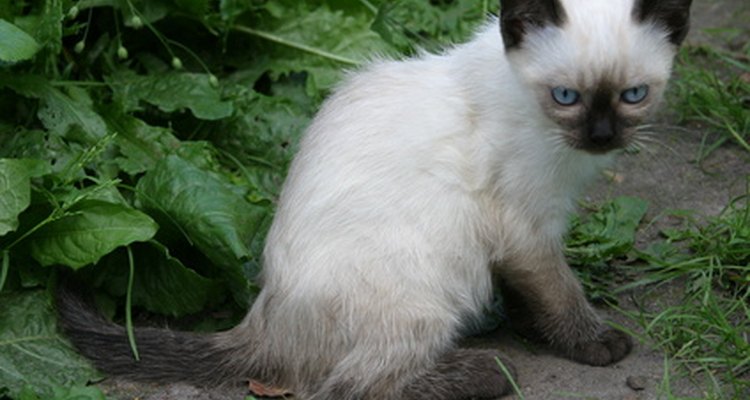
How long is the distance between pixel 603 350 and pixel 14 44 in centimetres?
214

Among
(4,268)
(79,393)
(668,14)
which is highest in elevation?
(668,14)

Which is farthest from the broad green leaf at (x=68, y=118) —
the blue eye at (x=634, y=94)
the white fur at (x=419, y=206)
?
the blue eye at (x=634, y=94)

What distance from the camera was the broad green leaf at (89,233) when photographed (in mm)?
3875

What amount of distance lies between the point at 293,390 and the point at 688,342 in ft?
4.18

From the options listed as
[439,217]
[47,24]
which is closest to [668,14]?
[439,217]

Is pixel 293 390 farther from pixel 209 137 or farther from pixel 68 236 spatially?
pixel 209 137

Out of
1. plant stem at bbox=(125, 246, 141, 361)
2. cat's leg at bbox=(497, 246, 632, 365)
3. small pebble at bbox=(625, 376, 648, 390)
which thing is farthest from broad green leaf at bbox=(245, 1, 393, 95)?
small pebble at bbox=(625, 376, 648, 390)

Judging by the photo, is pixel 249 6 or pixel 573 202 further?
pixel 249 6

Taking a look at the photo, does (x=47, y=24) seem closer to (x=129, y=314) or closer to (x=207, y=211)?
(x=207, y=211)

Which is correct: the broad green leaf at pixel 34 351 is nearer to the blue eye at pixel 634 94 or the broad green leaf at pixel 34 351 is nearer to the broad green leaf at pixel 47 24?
the broad green leaf at pixel 47 24

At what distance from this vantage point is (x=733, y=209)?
4.59 metres

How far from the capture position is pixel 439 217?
148 inches

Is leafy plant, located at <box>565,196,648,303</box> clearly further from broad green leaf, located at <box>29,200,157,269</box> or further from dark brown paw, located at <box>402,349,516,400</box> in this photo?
broad green leaf, located at <box>29,200,157,269</box>

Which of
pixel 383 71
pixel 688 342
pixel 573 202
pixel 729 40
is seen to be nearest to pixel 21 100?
pixel 383 71
